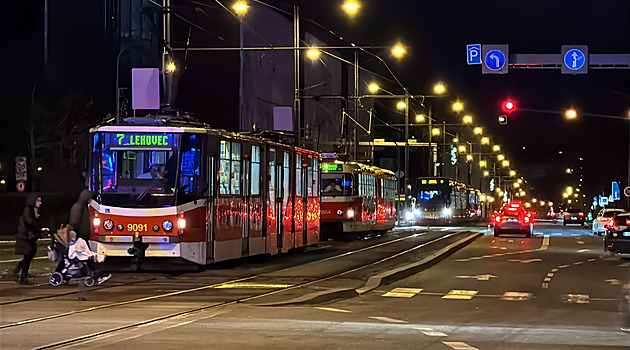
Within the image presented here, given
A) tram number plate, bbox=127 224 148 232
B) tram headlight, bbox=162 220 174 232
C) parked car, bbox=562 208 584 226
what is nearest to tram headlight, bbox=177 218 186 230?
tram headlight, bbox=162 220 174 232

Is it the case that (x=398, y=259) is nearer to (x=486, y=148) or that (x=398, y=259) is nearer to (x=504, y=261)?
(x=504, y=261)

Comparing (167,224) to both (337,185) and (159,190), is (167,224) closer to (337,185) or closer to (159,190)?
(159,190)

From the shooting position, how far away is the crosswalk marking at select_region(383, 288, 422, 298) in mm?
16609

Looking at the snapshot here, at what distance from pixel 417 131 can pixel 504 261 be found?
80.3 metres

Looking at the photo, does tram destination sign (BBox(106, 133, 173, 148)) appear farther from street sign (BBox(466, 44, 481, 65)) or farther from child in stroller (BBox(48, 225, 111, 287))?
street sign (BBox(466, 44, 481, 65))

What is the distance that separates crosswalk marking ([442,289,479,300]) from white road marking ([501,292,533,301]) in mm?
608

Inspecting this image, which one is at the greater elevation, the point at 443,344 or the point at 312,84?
the point at 312,84

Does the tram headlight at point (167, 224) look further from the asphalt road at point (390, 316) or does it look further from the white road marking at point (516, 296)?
the white road marking at point (516, 296)

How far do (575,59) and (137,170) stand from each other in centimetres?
1724

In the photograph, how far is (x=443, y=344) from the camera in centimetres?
1058

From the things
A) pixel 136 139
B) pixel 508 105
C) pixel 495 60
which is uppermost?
pixel 495 60

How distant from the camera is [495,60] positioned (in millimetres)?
29953

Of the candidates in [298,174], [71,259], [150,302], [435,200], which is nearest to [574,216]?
[435,200]

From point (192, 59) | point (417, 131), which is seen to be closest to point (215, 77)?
point (192, 59)
